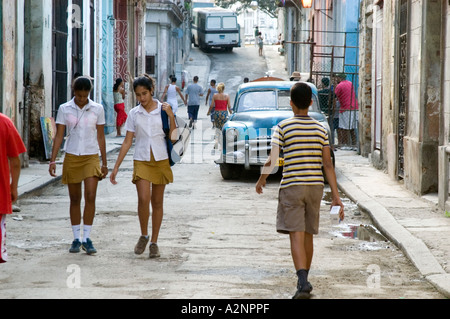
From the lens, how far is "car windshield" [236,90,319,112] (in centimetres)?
1541

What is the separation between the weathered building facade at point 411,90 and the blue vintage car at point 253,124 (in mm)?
1282

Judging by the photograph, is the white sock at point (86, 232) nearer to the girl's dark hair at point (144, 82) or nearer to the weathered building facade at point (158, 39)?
the girl's dark hair at point (144, 82)

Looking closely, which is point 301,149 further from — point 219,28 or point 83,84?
point 219,28

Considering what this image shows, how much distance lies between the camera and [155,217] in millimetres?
7828

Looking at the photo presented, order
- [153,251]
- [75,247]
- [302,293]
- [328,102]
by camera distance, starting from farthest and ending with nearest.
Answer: [328,102] < [75,247] < [153,251] < [302,293]

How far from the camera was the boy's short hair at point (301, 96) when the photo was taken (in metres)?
6.23

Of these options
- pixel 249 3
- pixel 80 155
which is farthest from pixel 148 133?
pixel 249 3

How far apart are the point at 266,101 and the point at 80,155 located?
795cm

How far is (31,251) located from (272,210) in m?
3.95

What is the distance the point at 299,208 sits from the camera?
6.16m

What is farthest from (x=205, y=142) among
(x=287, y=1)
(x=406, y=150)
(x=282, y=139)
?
(x=287, y=1)

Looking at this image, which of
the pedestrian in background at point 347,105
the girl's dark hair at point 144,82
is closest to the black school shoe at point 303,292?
the girl's dark hair at point 144,82

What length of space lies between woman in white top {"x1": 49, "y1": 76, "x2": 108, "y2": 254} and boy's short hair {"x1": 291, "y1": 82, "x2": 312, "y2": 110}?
96.3 inches
